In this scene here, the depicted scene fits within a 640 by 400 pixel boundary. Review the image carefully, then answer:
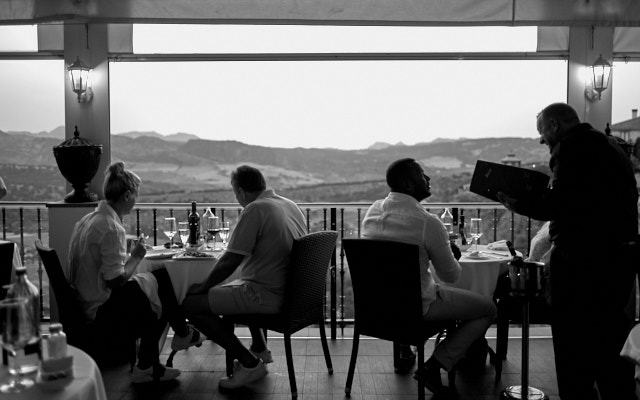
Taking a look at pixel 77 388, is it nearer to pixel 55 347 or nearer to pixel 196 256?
pixel 55 347

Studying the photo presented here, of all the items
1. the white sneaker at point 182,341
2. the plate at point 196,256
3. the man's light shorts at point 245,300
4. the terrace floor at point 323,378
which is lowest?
the terrace floor at point 323,378

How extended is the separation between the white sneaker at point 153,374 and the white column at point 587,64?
174 inches

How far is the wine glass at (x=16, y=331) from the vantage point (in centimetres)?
166

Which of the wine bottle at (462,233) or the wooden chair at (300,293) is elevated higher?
the wine bottle at (462,233)

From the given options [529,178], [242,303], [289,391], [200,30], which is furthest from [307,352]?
[200,30]

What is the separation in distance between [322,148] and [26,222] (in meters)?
3.71

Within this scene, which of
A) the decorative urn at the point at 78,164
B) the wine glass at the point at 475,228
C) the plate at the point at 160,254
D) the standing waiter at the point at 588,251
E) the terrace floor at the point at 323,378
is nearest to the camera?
the standing waiter at the point at 588,251

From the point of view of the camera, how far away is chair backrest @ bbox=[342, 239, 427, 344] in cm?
327

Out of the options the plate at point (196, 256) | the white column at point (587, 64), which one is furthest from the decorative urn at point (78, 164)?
the white column at point (587, 64)

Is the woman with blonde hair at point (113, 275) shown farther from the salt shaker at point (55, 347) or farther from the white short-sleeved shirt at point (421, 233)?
the salt shaker at point (55, 347)

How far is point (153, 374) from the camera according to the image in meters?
3.86

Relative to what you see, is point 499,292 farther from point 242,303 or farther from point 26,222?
point 26,222

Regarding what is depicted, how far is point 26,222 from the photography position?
7.97 meters

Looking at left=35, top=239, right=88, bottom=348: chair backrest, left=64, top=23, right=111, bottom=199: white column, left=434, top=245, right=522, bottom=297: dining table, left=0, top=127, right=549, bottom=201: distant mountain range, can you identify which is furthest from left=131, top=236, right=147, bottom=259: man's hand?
left=0, top=127, right=549, bottom=201: distant mountain range
